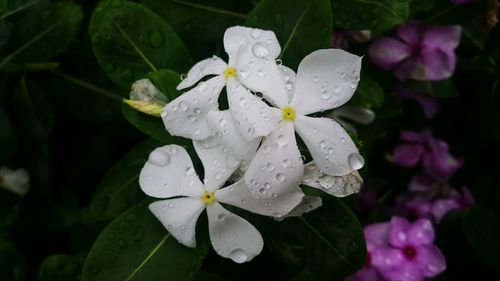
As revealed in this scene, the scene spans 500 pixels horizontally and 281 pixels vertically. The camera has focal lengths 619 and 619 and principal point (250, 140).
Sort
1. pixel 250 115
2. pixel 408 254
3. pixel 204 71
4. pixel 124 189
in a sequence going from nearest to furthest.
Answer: pixel 250 115, pixel 204 71, pixel 124 189, pixel 408 254

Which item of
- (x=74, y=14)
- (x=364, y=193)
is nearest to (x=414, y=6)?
(x=364, y=193)

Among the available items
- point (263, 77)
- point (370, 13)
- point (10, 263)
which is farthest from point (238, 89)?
point (10, 263)

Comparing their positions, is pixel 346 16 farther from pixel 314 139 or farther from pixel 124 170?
pixel 124 170

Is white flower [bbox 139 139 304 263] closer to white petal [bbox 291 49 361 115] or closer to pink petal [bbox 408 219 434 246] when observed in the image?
white petal [bbox 291 49 361 115]

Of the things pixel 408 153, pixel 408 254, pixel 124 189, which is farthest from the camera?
pixel 408 153

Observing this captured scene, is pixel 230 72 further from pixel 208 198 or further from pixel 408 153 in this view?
pixel 408 153

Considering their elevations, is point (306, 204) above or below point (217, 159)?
below

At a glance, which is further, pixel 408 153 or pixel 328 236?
pixel 408 153

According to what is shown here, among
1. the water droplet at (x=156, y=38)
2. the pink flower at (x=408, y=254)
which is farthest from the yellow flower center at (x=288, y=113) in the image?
the pink flower at (x=408, y=254)
